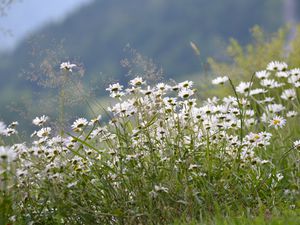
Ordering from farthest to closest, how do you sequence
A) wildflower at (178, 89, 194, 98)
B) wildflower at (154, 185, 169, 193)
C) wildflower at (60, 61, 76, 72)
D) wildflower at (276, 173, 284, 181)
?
1. wildflower at (276, 173, 284, 181)
2. wildflower at (178, 89, 194, 98)
3. wildflower at (60, 61, 76, 72)
4. wildflower at (154, 185, 169, 193)

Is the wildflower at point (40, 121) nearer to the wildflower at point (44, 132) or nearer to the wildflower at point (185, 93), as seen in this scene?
the wildflower at point (44, 132)

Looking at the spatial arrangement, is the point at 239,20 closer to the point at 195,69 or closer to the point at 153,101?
the point at 195,69

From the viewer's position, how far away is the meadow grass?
129 inches

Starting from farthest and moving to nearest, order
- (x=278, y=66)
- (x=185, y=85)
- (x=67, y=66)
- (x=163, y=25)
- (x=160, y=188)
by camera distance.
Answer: (x=163, y=25) < (x=278, y=66) < (x=185, y=85) < (x=67, y=66) < (x=160, y=188)

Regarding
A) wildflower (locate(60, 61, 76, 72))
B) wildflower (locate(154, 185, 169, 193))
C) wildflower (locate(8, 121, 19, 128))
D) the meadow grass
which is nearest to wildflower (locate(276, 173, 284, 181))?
the meadow grass

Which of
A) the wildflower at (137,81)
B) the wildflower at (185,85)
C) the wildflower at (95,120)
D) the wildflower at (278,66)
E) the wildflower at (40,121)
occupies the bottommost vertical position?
the wildflower at (95,120)

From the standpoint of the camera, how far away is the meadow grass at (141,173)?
129 inches

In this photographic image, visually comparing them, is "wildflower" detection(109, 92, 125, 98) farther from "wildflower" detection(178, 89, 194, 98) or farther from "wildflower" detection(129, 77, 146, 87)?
"wildflower" detection(178, 89, 194, 98)

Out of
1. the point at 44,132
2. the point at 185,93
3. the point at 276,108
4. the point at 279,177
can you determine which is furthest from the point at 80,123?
the point at 276,108

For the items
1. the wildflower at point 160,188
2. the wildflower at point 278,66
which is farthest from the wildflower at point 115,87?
the wildflower at point 278,66

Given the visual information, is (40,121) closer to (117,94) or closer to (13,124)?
(13,124)

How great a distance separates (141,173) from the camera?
3.38 meters

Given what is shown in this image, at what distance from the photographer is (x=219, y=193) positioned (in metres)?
3.47

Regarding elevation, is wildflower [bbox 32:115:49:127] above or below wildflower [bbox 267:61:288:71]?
below
